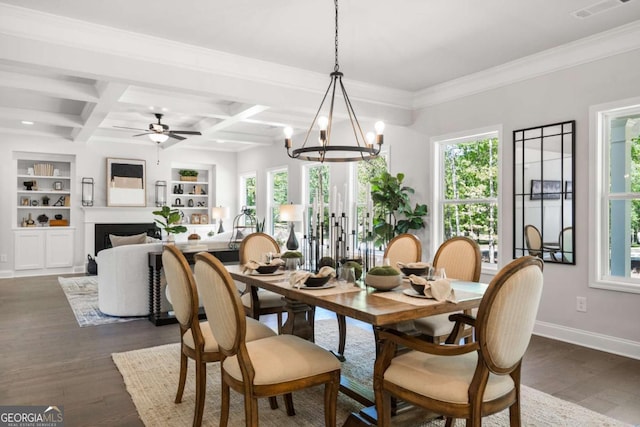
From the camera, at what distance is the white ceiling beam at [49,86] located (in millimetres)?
4699

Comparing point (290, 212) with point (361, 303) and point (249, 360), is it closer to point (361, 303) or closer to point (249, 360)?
point (361, 303)

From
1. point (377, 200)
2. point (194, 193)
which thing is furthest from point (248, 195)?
point (377, 200)

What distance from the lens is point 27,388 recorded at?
9.52ft

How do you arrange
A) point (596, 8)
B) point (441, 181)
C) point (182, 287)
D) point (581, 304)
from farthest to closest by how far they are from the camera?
point (441, 181), point (581, 304), point (596, 8), point (182, 287)

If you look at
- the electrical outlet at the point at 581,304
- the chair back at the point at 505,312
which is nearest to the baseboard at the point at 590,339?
the electrical outlet at the point at 581,304

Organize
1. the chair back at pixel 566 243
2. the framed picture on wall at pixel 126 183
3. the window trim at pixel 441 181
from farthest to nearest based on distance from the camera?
the framed picture on wall at pixel 126 183
the window trim at pixel 441 181
the chair back at pixel 566 243

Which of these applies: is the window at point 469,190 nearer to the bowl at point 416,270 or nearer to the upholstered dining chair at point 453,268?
the upholstered dining chair at point 453,268

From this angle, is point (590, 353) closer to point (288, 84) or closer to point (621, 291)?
point (621, 291)

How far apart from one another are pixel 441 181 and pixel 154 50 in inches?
133

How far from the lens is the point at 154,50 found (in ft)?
12.4

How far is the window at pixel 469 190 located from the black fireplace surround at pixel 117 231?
541 centimetres

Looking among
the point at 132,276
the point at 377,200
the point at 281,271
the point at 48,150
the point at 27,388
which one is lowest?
the point at 27,388

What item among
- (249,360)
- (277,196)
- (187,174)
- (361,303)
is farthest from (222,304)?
(187,174)

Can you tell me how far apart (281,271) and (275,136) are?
5.77m
